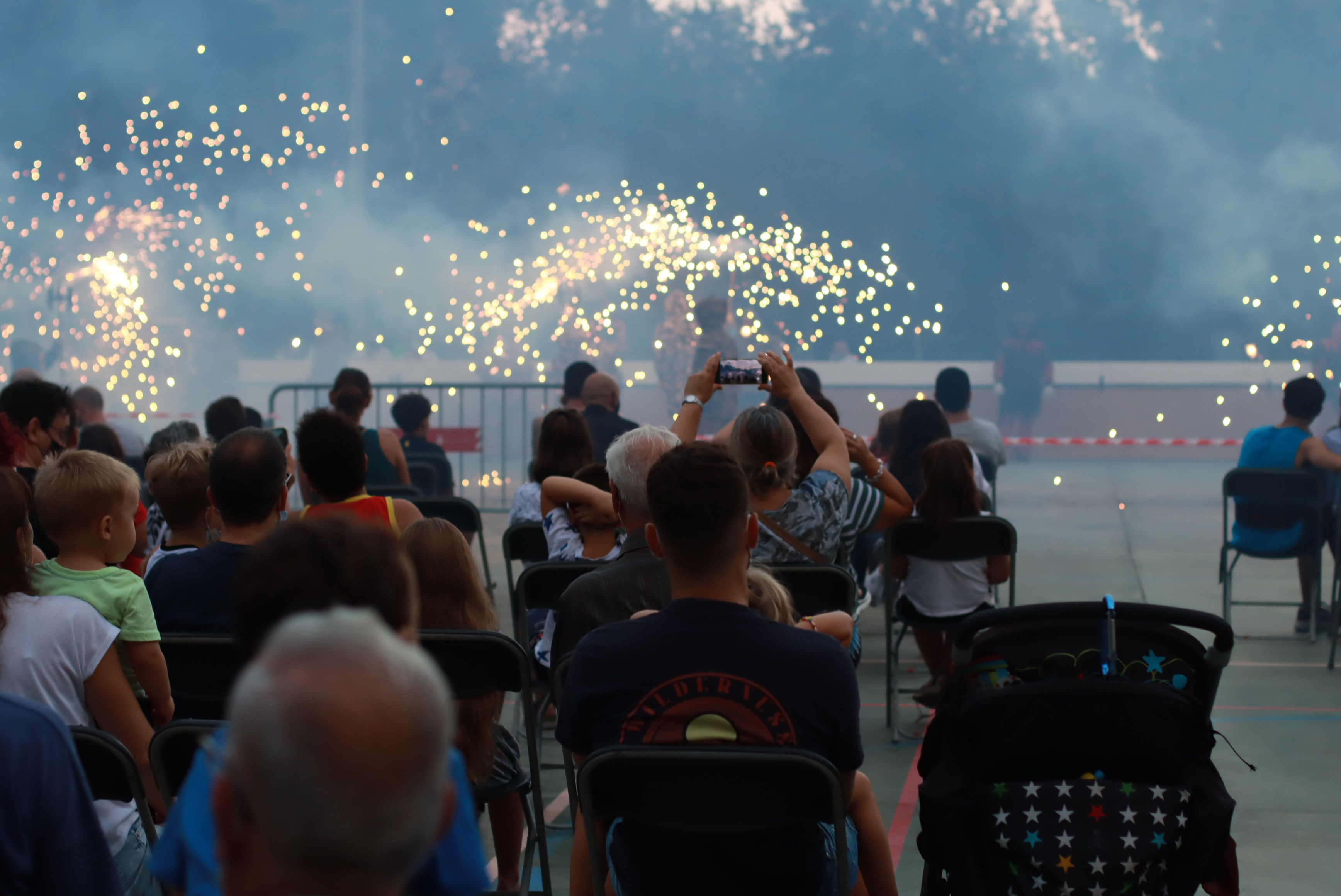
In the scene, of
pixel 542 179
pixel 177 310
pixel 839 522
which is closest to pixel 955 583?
pixel 839 522

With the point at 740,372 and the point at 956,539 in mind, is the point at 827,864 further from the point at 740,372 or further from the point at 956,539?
the point at 956,539

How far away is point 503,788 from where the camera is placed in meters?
3.06

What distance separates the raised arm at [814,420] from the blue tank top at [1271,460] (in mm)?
3820

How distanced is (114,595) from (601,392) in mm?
5033

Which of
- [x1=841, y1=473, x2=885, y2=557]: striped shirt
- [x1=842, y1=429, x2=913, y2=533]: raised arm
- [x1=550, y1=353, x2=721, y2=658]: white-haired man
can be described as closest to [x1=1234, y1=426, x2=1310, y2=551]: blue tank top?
[x1=842, y1=429, x2=913, y2=533]: raised arm

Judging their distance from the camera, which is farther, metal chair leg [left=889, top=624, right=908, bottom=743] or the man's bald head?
the man's bald head

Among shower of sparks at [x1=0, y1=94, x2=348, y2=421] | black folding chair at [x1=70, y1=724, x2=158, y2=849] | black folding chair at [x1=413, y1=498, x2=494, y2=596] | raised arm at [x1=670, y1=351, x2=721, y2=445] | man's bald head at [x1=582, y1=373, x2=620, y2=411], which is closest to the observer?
black folding chair at [x1=70, y1=724, x2=158, y2=849]

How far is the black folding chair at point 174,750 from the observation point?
2281mm

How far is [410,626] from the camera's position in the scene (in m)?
1.15

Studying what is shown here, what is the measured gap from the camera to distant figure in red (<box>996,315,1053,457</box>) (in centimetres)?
1981

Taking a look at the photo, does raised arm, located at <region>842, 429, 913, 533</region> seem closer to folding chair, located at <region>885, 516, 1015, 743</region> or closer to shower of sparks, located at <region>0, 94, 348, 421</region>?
folding chair, located at <region>885, 516, 1015, 743</region>

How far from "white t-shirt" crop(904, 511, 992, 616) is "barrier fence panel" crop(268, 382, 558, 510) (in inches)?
289

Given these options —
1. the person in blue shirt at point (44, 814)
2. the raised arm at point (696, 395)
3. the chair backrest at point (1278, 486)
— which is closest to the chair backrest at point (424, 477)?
the raised arm at point (696, 395)

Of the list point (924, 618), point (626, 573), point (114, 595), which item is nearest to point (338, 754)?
point (114, 595)
